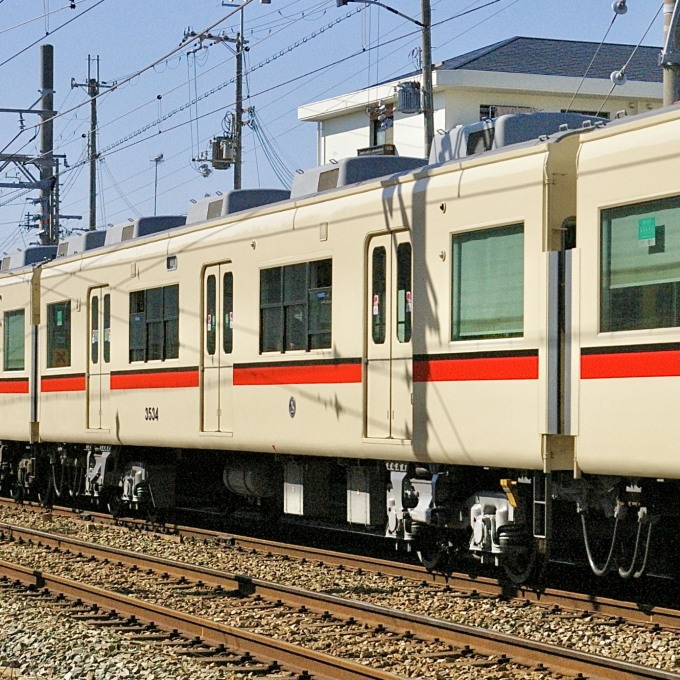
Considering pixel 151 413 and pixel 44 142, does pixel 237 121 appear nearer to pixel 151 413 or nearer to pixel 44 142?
→ pixel 44 142

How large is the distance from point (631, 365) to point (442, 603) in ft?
8.96

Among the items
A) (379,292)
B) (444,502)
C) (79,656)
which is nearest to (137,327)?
(379,292)

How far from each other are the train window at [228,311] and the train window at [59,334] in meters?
4.55

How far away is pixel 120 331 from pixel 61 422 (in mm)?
2342

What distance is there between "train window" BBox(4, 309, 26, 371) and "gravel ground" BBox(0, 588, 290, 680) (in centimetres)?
980

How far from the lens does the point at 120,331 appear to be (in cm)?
1680

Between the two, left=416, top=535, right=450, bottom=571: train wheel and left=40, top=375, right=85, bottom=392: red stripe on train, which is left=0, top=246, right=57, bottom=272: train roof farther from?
left=416, top=535, right=450, bottom=571: train wheel

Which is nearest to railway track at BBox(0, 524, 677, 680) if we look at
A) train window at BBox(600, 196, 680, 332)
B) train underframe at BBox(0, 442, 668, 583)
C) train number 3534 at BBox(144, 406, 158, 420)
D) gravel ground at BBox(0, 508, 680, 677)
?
gravel ground at BBox(0, 508, 680, 677)

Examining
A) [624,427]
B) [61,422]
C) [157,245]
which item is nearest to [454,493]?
[624,427]

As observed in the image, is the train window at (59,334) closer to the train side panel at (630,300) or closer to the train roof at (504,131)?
the train roof at (504,131)

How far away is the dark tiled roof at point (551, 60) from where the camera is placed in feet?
148

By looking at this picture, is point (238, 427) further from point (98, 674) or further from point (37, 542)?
point (98, 674)

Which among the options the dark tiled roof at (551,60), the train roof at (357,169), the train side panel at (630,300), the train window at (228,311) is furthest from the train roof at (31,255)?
the dark tiled roof at (551,60)

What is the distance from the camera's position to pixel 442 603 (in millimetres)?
10672
